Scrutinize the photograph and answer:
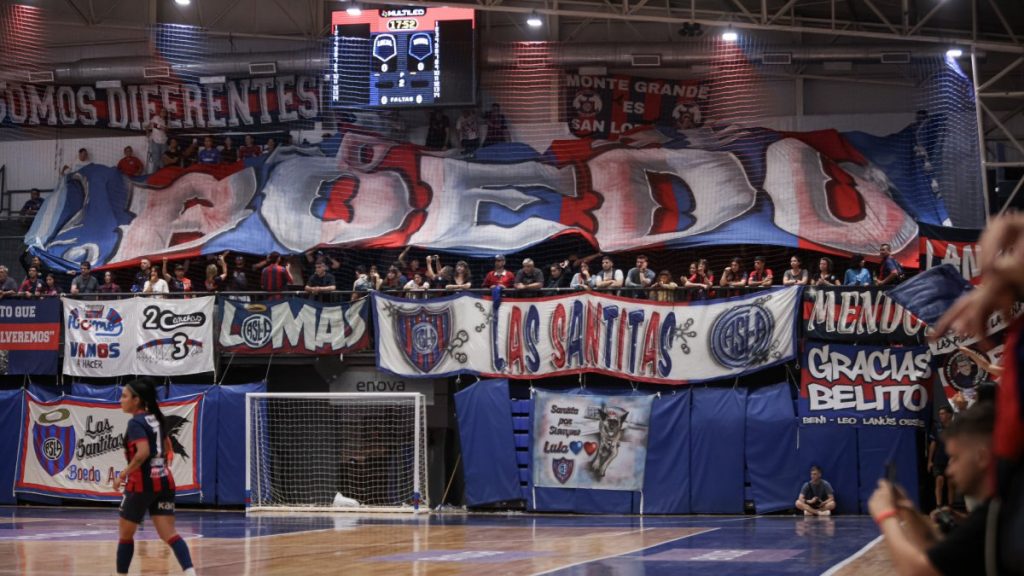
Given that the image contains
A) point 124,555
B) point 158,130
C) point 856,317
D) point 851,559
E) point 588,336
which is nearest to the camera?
point 124,555

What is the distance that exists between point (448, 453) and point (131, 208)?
1011cm

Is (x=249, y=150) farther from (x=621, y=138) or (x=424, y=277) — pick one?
(x=621, y=138)

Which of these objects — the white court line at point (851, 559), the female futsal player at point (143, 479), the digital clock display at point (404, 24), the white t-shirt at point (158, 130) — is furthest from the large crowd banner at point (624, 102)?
the female futsal player at point (143, 479)

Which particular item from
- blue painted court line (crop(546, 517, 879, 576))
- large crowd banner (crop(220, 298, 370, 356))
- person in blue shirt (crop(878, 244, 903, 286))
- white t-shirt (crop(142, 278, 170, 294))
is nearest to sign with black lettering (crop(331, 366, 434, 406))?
large crowd banner (crop(220, 298, 370, 356))

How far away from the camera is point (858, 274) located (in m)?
24.8

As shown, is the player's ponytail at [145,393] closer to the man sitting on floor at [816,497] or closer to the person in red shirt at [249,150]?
the man sitting on floor at [816,497]

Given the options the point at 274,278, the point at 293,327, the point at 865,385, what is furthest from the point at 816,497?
the point at 274,278

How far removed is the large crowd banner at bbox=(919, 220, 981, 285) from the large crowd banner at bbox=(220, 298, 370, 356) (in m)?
11.5

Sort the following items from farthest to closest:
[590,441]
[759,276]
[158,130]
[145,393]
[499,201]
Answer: [158,130] < [499,201] < [590,441] < [759,276] < [145,393]

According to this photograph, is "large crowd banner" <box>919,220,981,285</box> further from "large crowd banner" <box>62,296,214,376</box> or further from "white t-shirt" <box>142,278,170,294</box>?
"white t-shirt" <box>142,278,170,294</box>

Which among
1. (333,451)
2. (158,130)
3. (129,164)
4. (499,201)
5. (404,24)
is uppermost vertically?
(404,24)

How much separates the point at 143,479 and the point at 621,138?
2058cm

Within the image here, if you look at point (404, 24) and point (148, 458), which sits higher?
point (404, 24)

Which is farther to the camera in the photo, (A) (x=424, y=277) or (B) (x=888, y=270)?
(A) (x=424, y=277)
